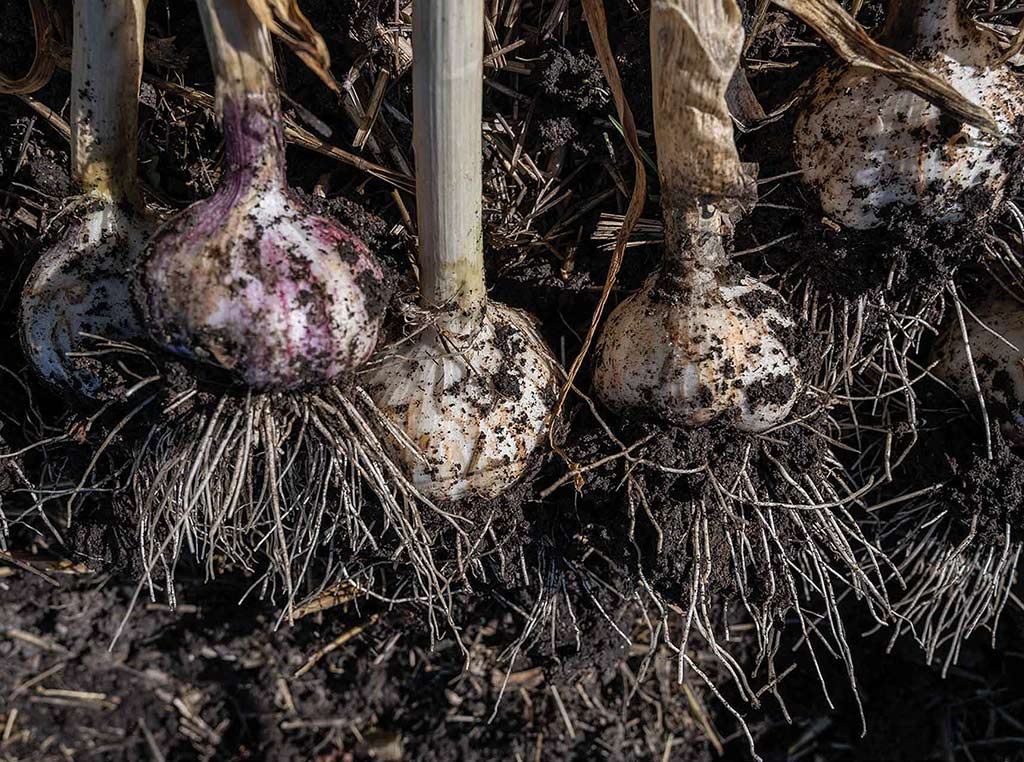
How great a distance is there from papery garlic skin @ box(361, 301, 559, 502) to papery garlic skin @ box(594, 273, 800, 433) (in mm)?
137

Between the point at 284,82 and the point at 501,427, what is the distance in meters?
0.57

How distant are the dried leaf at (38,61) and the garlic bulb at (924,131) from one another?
1.05m

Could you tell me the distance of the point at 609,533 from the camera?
115 centimetres

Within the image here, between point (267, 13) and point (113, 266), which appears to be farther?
point (113, 266)

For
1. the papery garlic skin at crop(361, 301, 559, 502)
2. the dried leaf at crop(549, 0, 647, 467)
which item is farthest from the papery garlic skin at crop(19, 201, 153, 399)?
the dried leaf at crop(549, 0, 647, 467)

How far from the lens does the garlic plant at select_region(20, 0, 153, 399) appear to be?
101cm

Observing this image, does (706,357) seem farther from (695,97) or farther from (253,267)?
(253,267)

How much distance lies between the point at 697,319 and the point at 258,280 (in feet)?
1.82

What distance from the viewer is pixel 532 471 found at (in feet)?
3.76

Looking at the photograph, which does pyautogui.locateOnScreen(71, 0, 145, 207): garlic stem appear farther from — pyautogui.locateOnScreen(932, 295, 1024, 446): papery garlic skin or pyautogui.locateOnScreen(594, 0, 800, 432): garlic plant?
pyautogui.locateOnScreen(932, 295, 1024, 446): papery garlic skin

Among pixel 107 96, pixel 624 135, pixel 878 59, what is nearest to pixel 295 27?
pixel 107 96

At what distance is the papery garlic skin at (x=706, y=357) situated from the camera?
1.04m

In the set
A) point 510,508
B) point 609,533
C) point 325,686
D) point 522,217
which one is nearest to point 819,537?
point 609,533

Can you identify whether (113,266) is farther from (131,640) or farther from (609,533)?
(131,640)
